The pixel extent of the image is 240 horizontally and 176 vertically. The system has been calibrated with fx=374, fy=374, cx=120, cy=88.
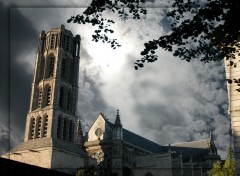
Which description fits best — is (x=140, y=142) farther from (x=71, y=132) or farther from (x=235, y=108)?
(x=235, y=108)

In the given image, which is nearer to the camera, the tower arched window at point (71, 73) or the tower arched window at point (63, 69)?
the tower arched window at point (63, 69)

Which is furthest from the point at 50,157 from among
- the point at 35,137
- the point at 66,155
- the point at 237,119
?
the point at 237,119

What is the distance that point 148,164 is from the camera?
215 feet

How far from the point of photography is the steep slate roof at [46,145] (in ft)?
189

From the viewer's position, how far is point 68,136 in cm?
6344

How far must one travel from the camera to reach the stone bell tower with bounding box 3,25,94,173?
5700 centimetres

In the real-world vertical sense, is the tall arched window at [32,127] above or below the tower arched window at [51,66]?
below

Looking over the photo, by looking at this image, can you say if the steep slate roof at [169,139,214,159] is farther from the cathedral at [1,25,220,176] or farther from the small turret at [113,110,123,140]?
the small turret at [113,110,123,140]

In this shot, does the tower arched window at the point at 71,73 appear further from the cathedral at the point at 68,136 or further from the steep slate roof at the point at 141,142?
the steep slate roof at the point at 141,142

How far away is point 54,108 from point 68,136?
539 cm

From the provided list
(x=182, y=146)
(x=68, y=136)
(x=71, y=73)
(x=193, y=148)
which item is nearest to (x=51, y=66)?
(x=71, y=73)

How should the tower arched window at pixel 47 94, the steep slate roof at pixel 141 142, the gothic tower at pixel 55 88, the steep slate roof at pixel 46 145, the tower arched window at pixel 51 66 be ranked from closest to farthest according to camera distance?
the steep slate roof at pixel 46 145 → the gothic tower at pixel 55 88 → the tower arched window at pixel 47 94 → the tower arched window at pixel 51 66 → the steep slate roof at pixel 141 142

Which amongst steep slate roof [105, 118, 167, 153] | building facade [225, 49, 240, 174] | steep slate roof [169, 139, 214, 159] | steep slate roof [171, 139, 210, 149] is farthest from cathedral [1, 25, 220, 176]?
building facade [225, 49, 240, 174]

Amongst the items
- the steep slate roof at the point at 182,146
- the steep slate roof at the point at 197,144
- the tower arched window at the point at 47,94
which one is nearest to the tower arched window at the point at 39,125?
the tower arched window at the point at 47,94
